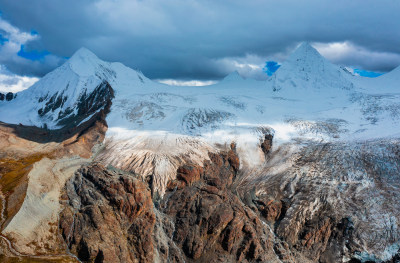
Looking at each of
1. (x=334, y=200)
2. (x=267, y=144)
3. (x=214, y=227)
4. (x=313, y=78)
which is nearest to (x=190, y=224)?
(x=214, y=227)

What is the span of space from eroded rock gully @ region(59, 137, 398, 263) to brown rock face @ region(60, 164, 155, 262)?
189mm

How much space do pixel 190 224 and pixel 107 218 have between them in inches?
847

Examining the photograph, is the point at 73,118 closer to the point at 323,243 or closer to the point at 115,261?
the point at 115,261

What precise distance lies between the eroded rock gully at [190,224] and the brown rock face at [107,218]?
19 cm

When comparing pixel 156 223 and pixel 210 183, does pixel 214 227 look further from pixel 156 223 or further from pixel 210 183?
pixel 210 183

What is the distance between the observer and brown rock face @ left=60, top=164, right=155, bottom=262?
5997cm

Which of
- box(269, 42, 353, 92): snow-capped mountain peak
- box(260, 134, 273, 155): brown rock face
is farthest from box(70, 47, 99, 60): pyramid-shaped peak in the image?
box(260, 134, 273, 155): brown rock face

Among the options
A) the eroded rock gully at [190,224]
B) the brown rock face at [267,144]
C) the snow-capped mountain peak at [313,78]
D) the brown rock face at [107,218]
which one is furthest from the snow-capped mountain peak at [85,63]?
the snow-capped mountain peak at [313,78]

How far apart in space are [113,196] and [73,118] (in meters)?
77.5

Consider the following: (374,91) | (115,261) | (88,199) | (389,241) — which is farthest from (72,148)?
(374,91)

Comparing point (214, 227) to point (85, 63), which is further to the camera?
point (85, 63)

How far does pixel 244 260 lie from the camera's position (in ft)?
233

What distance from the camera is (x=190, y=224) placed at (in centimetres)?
7612

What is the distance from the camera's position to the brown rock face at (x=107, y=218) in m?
60.0
